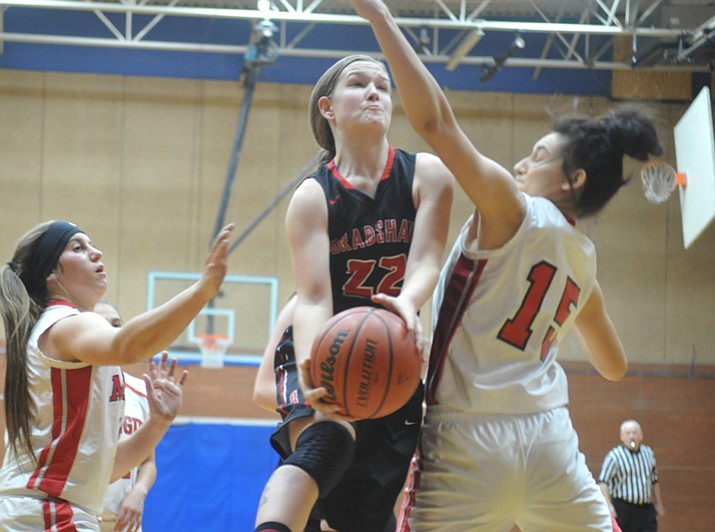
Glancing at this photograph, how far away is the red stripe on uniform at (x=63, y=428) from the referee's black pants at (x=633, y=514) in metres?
8.16

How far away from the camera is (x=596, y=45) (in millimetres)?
13289

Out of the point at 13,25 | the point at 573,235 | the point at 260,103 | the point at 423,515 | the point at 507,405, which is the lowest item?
the point at 423,515

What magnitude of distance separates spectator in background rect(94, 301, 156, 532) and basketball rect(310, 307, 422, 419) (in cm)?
223

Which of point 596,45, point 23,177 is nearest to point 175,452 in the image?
point 23,177

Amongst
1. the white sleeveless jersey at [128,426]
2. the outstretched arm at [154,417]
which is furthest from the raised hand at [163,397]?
the white sleeveless jersey at [128,426]

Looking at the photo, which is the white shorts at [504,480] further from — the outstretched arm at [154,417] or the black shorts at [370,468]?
the outstretched arm at [154,417]

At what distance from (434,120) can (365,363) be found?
787 mm

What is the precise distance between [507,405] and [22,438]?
5.99 ft

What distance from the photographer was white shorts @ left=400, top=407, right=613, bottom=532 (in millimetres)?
2895

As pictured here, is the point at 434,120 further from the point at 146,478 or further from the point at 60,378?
the point at 146,478

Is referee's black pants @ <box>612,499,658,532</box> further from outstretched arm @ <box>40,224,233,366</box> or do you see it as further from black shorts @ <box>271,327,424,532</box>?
outstretched arm @ <box>40,224,233,366</box>

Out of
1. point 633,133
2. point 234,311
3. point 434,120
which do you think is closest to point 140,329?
point 434,120

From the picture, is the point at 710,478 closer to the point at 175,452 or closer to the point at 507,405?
the point at 175,452

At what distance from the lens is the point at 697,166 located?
29.0ft
